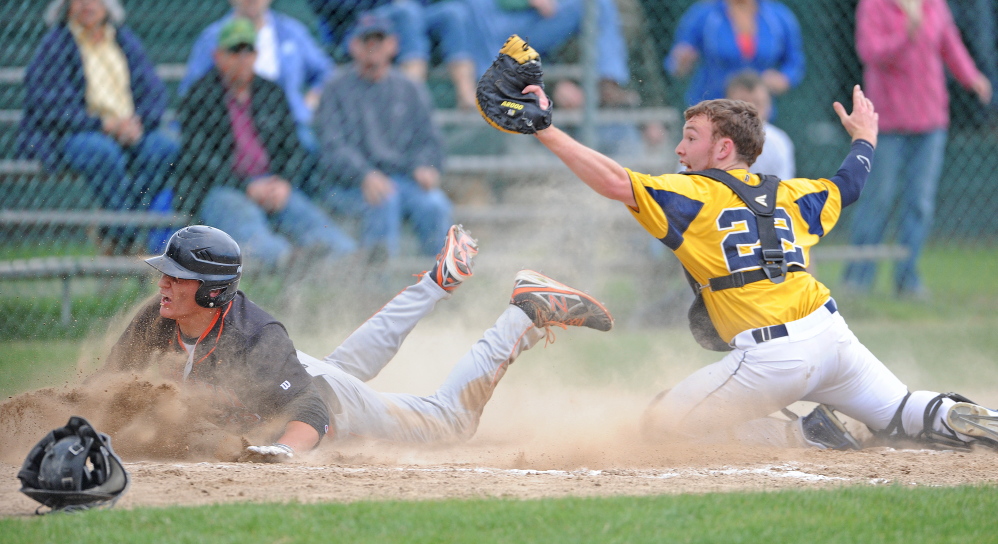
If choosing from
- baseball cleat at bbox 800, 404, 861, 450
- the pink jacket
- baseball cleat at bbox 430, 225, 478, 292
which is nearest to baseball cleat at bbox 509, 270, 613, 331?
baseball cleat at bbox 430, 225, 478, 292

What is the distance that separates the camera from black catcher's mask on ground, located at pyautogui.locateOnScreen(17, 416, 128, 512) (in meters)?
3.49

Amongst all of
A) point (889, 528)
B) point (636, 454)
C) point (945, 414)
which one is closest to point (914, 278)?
point (945, 414)

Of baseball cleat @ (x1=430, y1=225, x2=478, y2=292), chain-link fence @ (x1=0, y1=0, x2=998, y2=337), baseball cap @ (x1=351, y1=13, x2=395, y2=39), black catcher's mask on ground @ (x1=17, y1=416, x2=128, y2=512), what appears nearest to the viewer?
black catcher's mask on ground @ (x1=17, y1=416, x2=128, y2=512)

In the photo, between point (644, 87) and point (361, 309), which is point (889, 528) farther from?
point (644, 87)

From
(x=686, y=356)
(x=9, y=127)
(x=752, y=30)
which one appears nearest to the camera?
(x=686, y=356)

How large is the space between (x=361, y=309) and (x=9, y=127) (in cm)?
341

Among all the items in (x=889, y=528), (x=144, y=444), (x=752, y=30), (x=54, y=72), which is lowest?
(x=144, y=444)

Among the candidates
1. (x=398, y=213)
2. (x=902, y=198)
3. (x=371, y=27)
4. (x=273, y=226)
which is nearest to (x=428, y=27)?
(x=371, y=27)

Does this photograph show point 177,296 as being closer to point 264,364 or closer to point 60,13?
point 264,364

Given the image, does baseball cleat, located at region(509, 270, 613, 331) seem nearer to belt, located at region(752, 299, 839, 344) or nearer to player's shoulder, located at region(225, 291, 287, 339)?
belt, located at region(752, 299, 839, 344)

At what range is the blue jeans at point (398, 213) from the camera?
810 centimetres

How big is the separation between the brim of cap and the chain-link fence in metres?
1.82

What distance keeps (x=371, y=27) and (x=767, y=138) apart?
3.37m

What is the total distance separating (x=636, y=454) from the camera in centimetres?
476
